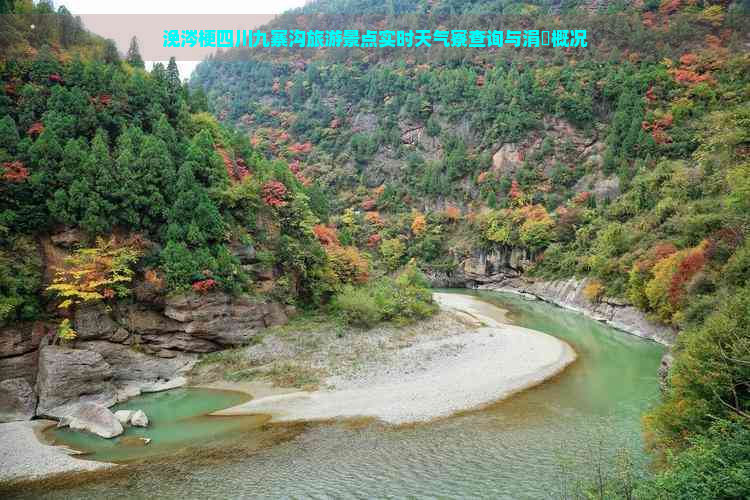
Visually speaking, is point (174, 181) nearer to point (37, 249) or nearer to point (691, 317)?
point (37, 249)

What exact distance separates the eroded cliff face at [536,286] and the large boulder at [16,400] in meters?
35.4

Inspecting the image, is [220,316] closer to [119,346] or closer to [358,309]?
[119,346]

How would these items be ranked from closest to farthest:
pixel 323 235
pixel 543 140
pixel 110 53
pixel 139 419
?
pixel 139 419 < pixel 110 53 < pixel 323 235 < pixel 543 140

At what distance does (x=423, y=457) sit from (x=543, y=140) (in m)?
71.6

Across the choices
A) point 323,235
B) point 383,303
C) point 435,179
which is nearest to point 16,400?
point 383,303

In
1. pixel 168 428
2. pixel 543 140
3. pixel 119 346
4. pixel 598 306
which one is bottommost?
pixel 168 428

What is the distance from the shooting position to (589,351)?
92.3 ft

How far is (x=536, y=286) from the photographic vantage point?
57031 mm

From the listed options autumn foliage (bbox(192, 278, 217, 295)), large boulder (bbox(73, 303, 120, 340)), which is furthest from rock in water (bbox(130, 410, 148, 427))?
autumn foliage (bbox(192, 278, 217, 295))

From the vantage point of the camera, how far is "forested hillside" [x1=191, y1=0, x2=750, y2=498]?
3328 cm

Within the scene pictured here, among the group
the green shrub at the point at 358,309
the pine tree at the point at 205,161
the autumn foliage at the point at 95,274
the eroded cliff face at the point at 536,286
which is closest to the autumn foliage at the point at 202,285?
the autumn foliage at the point at 95,274

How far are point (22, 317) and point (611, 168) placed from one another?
70.6m

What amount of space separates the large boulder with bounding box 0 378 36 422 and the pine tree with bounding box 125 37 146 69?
26.2 metres

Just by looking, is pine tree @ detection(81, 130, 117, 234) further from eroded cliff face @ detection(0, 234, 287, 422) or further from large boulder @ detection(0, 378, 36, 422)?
large boulder @ detection(0, 378, 36, 422)
